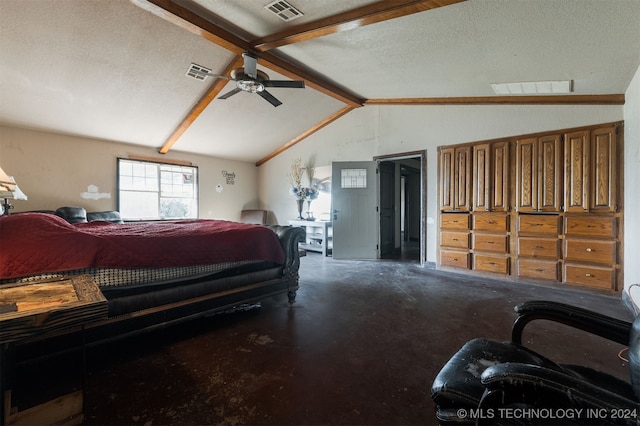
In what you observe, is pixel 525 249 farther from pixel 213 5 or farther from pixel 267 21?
pixel 213 5

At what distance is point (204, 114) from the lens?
5.10 m

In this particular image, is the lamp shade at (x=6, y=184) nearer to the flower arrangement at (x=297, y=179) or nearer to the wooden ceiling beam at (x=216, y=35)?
the wooden ceiling beam at (x=216, y=35)

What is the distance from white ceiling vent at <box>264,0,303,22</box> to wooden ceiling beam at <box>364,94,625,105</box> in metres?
2.75

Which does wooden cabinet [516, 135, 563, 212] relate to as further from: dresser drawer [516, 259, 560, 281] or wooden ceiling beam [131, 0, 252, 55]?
wooden ceiling beam [131, 0, 252, 55]

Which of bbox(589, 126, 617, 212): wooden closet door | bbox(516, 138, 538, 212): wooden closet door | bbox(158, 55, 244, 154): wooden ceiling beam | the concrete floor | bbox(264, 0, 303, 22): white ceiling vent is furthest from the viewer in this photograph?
bbox(158, 55, 244, 154): wooden ceiling beam

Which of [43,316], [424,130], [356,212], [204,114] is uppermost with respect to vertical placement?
[204,114]

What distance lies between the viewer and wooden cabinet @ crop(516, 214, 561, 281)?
11.9 ft

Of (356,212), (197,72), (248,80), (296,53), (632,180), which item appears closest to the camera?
(632,180)

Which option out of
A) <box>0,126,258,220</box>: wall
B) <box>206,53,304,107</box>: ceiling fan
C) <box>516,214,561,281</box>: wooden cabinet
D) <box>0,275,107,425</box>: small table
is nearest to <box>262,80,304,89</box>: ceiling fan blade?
<box>206,53,304,107</box>: ceiling fan

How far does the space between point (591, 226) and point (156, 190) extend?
7589 mm

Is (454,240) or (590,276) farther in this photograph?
(454,240)

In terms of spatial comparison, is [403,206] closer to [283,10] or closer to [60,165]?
[283,10]

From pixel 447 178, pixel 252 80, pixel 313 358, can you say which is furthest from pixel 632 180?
pixel 252 80

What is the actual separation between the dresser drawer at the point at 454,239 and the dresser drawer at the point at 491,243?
13cm
